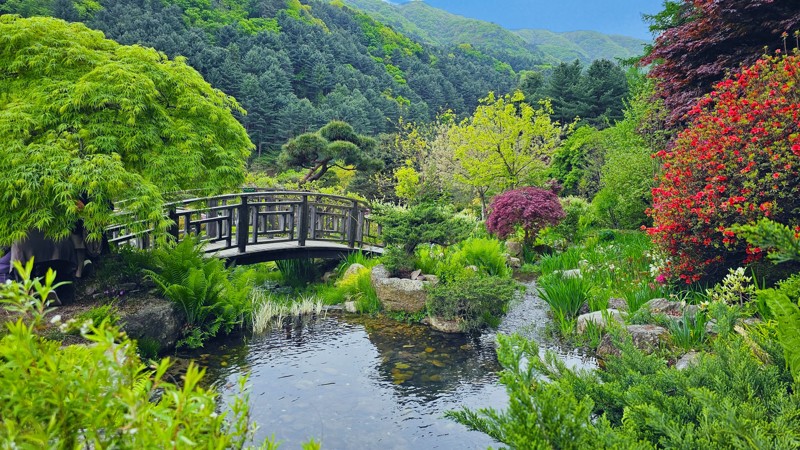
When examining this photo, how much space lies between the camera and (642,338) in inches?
187

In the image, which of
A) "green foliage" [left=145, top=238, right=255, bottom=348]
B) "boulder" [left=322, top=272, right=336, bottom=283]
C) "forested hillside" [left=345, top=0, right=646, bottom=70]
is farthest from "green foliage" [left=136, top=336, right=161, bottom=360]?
"forested hillside" [left=345, top=0, right=646, bottom=70]

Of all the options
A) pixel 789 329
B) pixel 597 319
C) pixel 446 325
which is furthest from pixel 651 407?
pixel 446 325

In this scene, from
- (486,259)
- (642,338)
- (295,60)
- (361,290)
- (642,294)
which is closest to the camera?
(642,338)

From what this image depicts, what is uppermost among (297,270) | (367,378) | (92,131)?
(92,131)

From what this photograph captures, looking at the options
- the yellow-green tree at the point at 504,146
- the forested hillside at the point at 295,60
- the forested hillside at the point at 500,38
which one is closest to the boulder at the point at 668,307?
the yellow-green tree at the point at 504,146

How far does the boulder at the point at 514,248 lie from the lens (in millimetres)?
10805

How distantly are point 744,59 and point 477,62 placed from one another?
212ft

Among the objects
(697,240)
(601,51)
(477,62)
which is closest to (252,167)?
(697,240)

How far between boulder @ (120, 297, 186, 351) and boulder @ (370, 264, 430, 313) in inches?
105

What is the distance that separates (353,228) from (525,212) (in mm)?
3522

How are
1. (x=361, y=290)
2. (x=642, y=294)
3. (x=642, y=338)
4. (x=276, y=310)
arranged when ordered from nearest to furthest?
1. (x=642, y=338)
2. (x=642, y=294)
3. (x=276, y=310)
4. (x=361, y=290)

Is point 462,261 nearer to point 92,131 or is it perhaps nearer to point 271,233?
point 271,233

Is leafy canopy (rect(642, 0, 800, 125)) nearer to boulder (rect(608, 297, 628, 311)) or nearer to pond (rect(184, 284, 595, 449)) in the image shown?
boulder (rect(608, 297, 628, 311))

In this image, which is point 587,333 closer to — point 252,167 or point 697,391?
point 697,391
